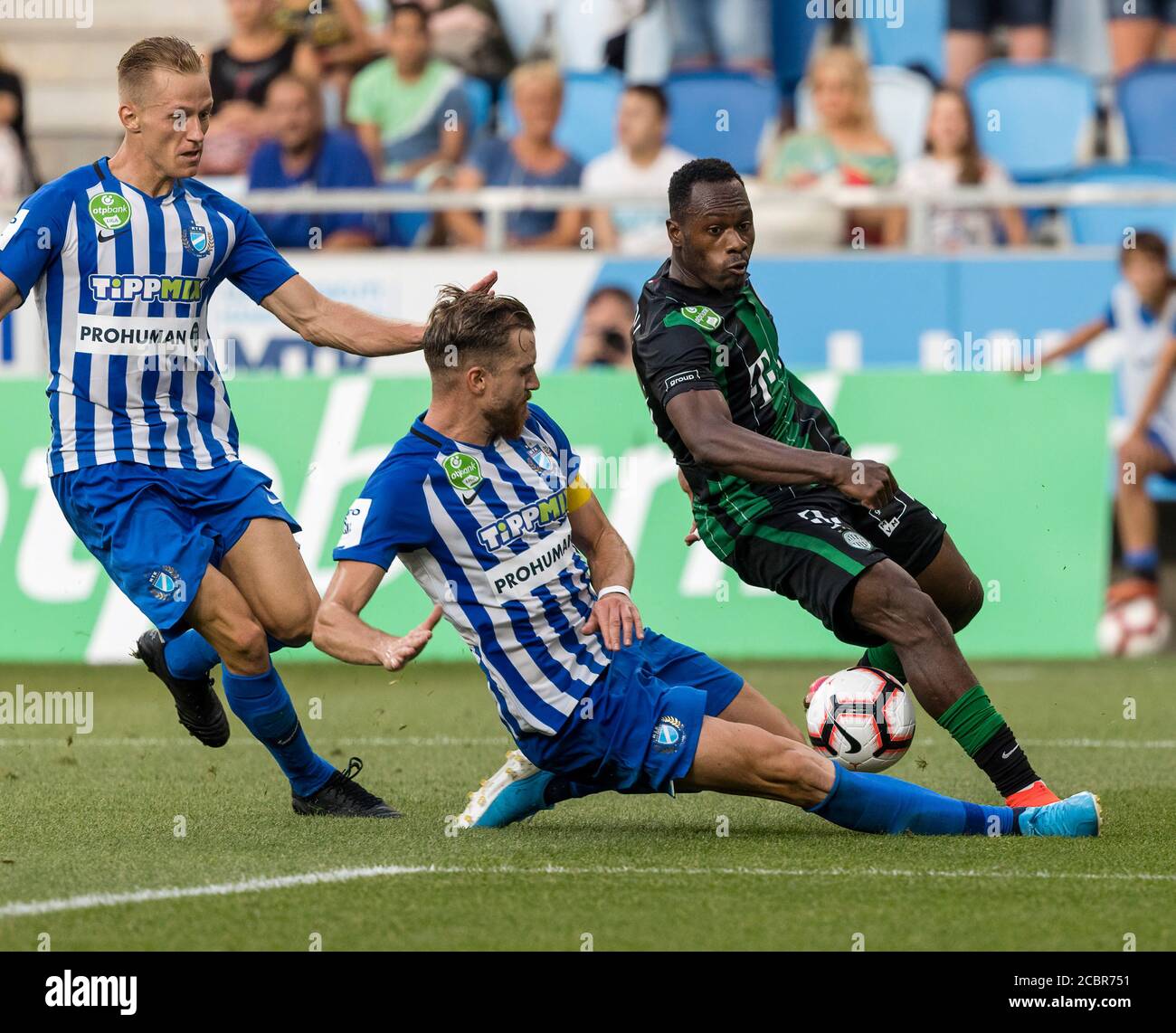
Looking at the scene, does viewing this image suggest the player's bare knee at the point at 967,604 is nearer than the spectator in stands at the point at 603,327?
Yes

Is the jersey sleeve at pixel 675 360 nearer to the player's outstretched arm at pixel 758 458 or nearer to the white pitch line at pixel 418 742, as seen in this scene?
the player's outstretched arm at pixel 758 458

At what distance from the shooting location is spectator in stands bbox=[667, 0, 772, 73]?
1554cm

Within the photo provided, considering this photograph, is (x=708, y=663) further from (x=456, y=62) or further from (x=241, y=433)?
(x=456, y=62)

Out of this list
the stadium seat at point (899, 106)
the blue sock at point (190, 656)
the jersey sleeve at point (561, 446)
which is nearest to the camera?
the jersey sleeve at point (561, 446)

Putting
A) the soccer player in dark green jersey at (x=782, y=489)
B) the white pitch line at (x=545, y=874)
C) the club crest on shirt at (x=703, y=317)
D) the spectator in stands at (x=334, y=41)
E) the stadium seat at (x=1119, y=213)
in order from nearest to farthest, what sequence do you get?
the white pitch line at (x=545, y=874) → the soccer player in dark green jersey at (x=782, y=489) → the club crest on shirt at (x=703, y=317) → the stadium seat at (x=1119, y=213) → the spectator in stands at (x=334, y=41)

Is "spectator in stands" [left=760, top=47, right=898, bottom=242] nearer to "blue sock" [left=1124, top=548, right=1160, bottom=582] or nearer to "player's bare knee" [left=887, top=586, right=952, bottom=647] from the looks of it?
"blue sock" [left=1124, top=548, right=1160, bottom=582]

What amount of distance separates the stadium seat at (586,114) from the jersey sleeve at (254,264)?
896cm

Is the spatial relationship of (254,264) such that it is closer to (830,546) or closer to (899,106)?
(830,546)

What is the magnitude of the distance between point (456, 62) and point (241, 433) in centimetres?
526

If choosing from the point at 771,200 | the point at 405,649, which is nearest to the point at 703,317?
the point at 405,649

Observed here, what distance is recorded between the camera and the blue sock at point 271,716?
237 inches

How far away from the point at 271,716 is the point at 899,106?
33.6 ft

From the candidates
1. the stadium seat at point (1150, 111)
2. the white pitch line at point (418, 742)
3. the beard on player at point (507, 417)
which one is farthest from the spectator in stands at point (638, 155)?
the beard on player at point (507, 417)

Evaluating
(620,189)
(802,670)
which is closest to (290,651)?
(802,670)
